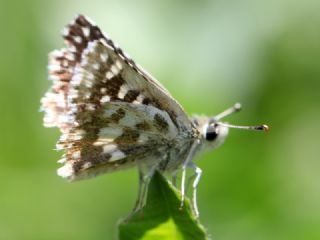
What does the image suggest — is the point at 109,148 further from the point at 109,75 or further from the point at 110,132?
the point at 109,75

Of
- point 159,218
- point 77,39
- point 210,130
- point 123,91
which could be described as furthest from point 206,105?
point 159,218

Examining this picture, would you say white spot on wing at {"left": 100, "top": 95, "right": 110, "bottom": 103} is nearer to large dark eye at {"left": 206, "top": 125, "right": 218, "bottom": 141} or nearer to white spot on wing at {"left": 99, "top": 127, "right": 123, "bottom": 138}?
white spot on wing at {"left": 99, "top": 127, "right": 123, "bottom": 138}

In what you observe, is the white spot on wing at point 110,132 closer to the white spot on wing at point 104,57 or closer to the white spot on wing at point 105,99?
the white spot on wing at point 105,99

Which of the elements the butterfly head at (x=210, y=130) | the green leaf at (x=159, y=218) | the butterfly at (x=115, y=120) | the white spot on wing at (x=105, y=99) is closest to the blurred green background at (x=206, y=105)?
the butterfly head at (x=210, y=130)

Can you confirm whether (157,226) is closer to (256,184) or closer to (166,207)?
(166,207)

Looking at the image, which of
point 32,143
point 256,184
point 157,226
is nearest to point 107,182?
point 32,143

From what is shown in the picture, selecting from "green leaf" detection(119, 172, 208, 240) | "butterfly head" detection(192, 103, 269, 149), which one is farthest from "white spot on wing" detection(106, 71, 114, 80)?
"green leaf" detection(119, 172, 208, 240)

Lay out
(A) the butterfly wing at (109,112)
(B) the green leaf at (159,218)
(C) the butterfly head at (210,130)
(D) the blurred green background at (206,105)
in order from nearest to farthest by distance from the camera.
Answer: (B) the green leaf at (159,218) → (A) the butterfly wing at (109,112) → (C) the butterfly head at (210,130) → (D) the blurred green background at (206,105)
